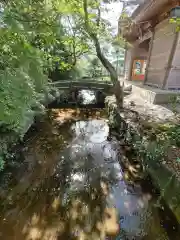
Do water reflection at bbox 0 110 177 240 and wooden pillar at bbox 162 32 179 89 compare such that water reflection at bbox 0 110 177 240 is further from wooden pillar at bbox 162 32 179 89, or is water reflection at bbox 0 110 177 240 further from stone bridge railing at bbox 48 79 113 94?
stone bridge railing at bbox 48 79 113 94

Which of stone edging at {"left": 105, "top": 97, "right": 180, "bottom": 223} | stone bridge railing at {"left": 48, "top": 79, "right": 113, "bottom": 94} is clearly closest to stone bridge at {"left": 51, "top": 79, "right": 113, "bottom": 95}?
stone bridge railing at {"left": 48, "top": 79, "right": 113, "bottom": 94}

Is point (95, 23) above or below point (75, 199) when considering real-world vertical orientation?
above

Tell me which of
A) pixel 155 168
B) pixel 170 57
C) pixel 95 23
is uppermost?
pixel 95 23

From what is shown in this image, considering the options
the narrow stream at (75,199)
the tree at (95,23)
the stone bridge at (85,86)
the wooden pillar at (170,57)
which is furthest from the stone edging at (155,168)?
the stone bridge at (85,86)

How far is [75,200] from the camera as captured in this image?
88.6 inches

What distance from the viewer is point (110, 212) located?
207 centimetres

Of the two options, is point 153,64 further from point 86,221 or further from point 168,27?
point 86,221

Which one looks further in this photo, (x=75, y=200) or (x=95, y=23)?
(x=95, y=23)

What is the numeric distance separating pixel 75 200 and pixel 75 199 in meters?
0.02

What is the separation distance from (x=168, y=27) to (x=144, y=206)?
6.02 meters

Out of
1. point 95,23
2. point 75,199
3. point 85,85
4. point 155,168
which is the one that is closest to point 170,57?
point 95,23

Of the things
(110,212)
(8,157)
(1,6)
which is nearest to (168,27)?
(1,6)

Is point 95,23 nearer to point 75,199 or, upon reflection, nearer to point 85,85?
point 85,85

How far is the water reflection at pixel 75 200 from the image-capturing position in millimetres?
1823
